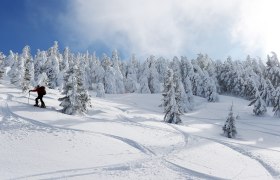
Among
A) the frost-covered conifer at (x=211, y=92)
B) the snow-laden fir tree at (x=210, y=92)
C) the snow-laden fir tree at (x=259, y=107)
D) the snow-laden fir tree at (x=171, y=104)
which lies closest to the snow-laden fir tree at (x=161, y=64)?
the snow-laden fir tree at (x=210, y=92)

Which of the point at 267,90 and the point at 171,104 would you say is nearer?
the point at 171,104

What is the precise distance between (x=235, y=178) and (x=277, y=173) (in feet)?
10.0

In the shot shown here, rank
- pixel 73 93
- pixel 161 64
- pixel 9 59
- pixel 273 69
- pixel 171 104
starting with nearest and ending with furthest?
pixel 73 93
pixel 171 104
pixel 273 69
pixel 161 64
pixel 9 59

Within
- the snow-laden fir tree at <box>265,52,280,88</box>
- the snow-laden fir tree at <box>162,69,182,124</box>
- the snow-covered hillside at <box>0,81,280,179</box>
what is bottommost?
the snow-covered hillside at <box>0,81,280,179</box>

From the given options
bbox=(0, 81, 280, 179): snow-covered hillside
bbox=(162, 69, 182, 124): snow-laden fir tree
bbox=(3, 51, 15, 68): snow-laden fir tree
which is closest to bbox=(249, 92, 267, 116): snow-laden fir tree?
bbox=(162, 69, 182, 124): snow-laden fir tree

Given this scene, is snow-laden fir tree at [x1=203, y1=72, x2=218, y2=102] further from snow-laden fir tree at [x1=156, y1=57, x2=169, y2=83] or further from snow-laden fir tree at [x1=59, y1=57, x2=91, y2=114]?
snow-laden fir tree at [x1=59, y1=57, x2=91, y2=114]

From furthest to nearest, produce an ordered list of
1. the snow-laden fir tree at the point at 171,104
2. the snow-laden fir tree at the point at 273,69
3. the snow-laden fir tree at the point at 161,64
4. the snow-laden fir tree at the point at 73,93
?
the snow-laden fir tree at the point at 161,64 < the snow-laden fir tree at the point at 273,69 < the snow-laden fir tree at the point at 171,104 < the snow-laden fir tree at the point at 73,93

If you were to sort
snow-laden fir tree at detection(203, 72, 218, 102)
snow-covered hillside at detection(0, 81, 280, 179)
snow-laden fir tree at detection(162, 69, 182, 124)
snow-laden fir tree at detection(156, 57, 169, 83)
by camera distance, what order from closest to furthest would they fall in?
snow-covered hillside at detection(0, 81, 280, 179), snow-laden fir tree at detection(162, 69, 182, 124), snow-laden fir tree at detection(203, 72, 218, 102), snow-laden fir tree at detection(156, 57, 169, 83)

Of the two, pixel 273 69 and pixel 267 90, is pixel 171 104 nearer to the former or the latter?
pixel 267 90

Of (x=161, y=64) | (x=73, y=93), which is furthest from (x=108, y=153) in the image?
(x=161, y=64)

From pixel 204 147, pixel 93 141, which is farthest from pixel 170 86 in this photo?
pixel 93 141

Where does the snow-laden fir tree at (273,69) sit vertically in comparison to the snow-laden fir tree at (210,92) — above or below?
above

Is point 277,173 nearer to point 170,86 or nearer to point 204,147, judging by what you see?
point 204,147

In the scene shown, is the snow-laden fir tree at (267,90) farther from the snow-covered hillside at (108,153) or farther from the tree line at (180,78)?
the snow-covered hillside at (108,153)
